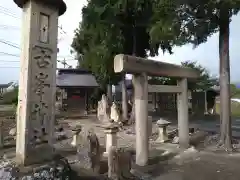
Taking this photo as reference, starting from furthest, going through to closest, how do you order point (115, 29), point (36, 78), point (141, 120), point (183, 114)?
1. point (115, 29)
2. point (183, 114)
3. point (141, 120)
4. point (36, 78)

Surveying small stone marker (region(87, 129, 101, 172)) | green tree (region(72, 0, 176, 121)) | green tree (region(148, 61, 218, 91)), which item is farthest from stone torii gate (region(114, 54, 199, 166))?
green tree (region(148, 61, 218, 91))

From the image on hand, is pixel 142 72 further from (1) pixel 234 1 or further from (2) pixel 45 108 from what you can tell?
(1) pixel 234 1

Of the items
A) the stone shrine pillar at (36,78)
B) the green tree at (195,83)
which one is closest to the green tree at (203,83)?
the green tree at (195,83)

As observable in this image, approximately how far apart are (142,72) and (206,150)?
4.36 meters

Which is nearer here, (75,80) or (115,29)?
(115,29)

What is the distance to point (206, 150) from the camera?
8648 millimetres

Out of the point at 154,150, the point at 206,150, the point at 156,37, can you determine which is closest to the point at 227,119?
the point at 206,150

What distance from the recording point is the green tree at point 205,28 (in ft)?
28.1

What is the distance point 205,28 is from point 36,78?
23.0ft

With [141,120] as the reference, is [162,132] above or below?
below

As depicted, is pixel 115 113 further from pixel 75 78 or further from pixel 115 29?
pixel 75 78

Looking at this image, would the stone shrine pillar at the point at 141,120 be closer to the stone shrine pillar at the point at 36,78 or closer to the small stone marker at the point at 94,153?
the small stone marker at the point at 94,153

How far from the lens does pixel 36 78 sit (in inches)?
203

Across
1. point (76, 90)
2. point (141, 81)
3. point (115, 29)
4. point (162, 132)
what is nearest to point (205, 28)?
point (141, 81)
